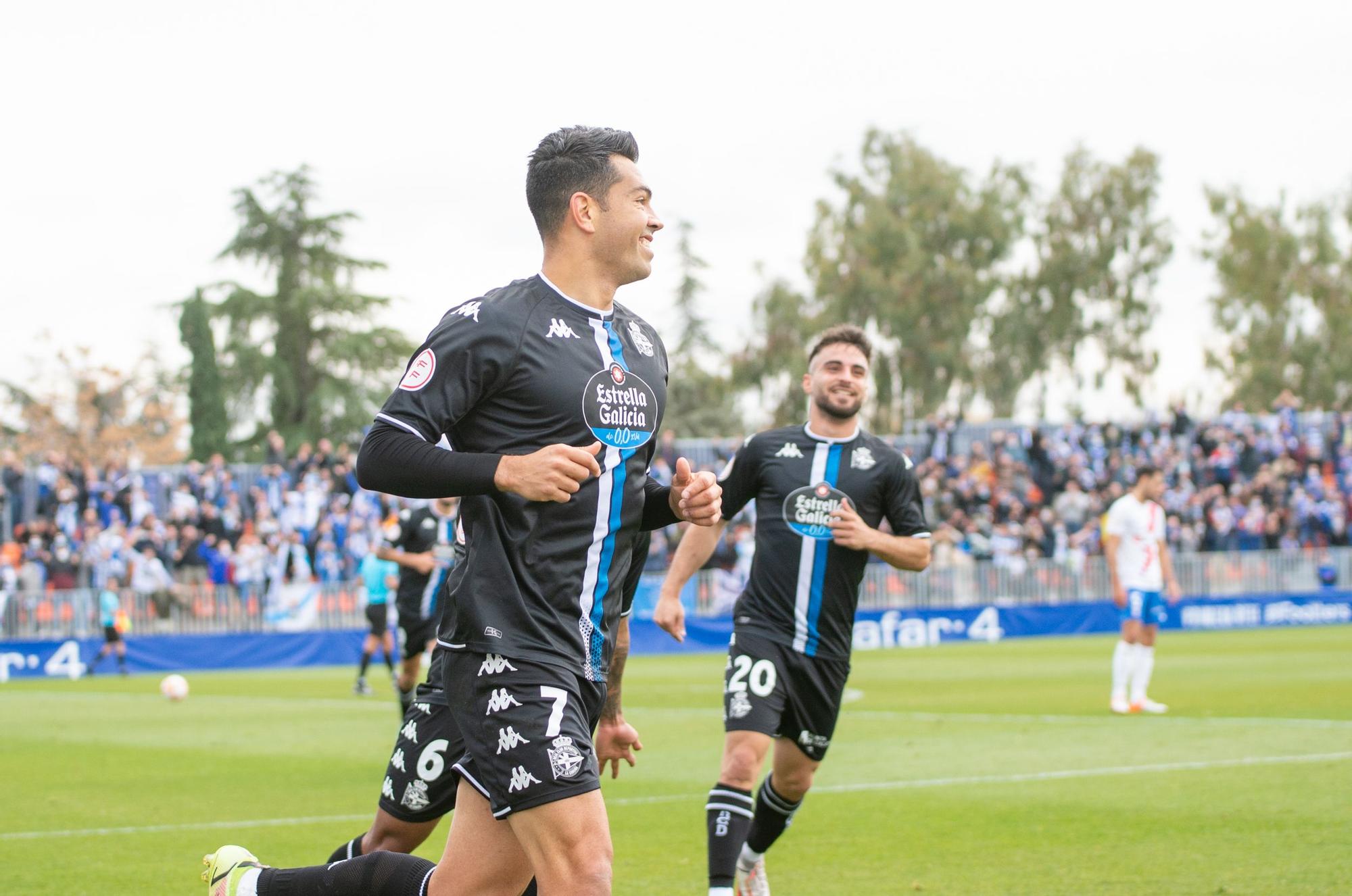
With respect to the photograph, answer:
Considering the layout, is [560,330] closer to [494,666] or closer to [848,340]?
[494,666]

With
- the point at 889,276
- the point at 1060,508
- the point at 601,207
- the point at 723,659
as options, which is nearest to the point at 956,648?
the point at 723,659

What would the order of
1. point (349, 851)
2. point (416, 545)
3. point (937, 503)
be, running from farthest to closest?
point (937, 503) → point (416, 545) → point (349, 851)

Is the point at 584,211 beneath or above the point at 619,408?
above

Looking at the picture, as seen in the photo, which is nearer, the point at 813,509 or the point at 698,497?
the point at 698,497

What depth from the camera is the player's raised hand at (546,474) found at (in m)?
4.12

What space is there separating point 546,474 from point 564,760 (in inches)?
30.4

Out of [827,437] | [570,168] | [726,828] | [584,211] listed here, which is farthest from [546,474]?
[827,437]

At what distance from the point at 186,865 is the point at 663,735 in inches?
266

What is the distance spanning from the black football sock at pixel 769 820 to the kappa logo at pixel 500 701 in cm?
309

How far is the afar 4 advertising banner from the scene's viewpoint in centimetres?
2758

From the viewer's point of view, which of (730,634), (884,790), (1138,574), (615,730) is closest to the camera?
(615,730)

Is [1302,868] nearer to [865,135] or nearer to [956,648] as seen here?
[956,648]

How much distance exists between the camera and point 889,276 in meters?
59.3

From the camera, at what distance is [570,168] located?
4605 millimetres
